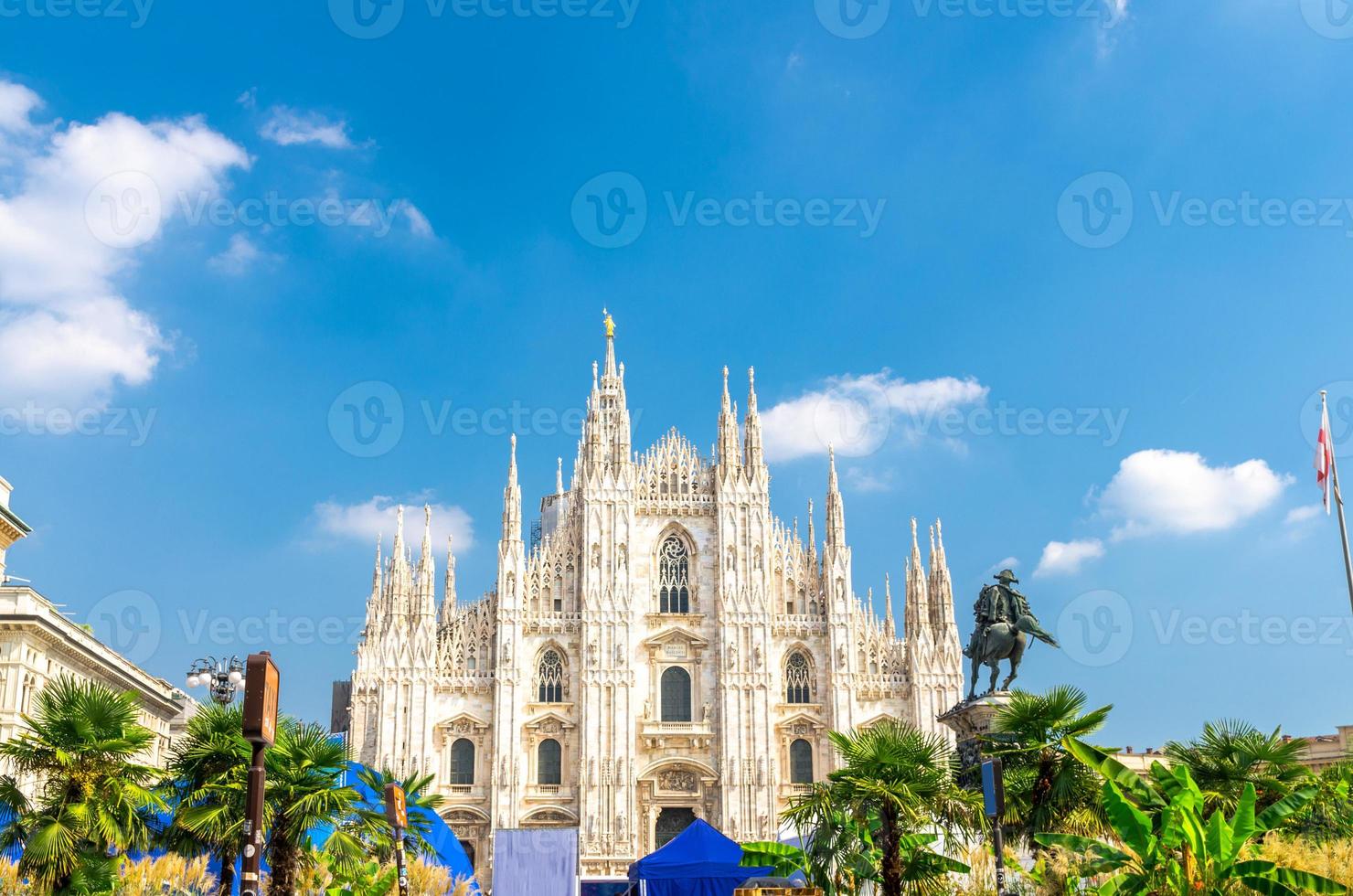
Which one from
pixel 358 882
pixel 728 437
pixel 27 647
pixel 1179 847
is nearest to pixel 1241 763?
pixel 1179 847

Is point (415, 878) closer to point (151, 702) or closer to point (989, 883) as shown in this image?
point (989, 883)

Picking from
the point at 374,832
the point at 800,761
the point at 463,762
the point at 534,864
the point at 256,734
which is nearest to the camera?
the point at 256,734

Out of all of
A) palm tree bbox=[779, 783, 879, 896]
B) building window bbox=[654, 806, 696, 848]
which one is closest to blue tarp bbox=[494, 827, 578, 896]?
palm tree bbox=[779, 783, 879, 896]

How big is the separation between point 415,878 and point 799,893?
679cm

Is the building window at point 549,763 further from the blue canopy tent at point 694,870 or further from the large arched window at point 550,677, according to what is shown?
the blue canopy tent at point 694,870

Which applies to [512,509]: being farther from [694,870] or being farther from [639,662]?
[694,870]

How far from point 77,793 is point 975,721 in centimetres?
1387

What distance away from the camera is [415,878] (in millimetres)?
23469

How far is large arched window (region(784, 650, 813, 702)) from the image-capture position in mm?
56688

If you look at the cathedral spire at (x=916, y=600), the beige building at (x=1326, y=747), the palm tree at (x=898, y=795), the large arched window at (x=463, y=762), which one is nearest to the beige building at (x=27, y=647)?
the large arched window at (x=463, y=762)

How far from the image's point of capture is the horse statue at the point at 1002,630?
21.5m

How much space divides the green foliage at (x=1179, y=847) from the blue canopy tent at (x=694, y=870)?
44.7 feet

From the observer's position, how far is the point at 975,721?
2119 cm

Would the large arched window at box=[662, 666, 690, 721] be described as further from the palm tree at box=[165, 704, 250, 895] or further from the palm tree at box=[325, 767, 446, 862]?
the palm tree at box=[165, 704, 250, 895]
